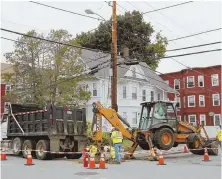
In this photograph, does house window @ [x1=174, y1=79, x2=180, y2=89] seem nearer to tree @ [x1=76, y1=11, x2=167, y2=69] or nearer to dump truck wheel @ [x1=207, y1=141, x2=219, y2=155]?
tree @ [x1=76, y1=11, x2=167, y2=69]

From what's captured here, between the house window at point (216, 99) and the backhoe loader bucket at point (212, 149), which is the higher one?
the house window at point (216, 99)

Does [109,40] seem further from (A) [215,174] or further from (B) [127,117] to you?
(A) [215,174]

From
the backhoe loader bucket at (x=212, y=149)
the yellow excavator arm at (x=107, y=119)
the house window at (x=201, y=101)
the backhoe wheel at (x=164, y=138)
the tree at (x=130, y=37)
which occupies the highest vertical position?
the tree at (x=130, y=37)

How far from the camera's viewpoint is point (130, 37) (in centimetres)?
5025

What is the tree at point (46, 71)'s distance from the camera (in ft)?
93.9

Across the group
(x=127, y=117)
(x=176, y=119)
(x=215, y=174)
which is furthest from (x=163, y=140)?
(x=127, y=117)

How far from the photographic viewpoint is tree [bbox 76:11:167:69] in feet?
161

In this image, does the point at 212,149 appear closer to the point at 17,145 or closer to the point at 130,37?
the point at 17,145

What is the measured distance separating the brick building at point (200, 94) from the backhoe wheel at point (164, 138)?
3288cm

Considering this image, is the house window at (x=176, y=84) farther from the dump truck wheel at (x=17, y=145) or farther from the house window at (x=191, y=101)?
the dump truck wheel at (x=17, y=145)

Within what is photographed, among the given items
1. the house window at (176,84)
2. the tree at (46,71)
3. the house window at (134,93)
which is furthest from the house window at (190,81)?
the tree at (46,71)

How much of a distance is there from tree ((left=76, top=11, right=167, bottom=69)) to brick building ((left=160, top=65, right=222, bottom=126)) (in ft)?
17.0

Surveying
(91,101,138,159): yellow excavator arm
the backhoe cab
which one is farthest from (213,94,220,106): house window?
→ (91,101,138,159): yellow excavator arm

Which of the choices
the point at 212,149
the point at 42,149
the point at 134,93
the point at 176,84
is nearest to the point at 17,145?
the point at 42,149
